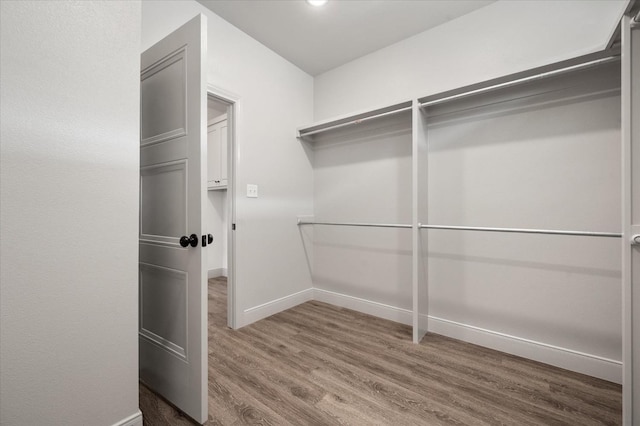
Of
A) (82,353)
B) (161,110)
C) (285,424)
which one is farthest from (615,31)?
(82,353)

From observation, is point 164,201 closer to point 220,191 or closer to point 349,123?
point 349,123

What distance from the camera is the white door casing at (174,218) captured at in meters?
1.28

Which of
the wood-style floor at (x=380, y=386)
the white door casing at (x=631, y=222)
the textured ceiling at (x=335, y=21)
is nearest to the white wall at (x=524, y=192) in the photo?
the textured ceiling at (x=335, y=21)

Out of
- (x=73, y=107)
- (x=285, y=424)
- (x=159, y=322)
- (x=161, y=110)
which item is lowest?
(x=285, y=424)

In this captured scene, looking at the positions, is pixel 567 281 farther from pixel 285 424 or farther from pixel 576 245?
pixel 285 424

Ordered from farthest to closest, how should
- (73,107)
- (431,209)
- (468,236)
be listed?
(431,209) < (468,236) < (73,107)

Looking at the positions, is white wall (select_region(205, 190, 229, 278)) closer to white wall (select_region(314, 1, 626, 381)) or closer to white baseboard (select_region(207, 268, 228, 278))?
white baseboard (select_region(207, 268, 228, 278))

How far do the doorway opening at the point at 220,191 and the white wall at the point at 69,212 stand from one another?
1172 mm

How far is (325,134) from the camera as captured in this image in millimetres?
3041

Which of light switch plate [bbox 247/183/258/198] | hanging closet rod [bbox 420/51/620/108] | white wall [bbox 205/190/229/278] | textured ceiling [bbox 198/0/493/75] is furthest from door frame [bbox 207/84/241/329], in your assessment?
white wall [bbox 205/190/229/278]

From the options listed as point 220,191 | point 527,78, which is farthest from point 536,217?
point 220,191

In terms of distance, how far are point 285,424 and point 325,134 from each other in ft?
8.54

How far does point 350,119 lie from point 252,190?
45.1 inches

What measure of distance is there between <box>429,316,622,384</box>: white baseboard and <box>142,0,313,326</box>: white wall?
5.04 ft
